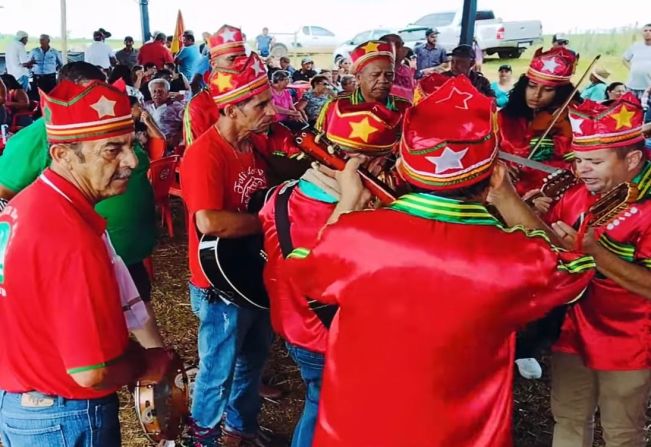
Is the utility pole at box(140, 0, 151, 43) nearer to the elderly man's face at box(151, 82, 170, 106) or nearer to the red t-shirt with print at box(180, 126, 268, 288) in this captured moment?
the elderly man's face at box(151, 82, 170, 106)

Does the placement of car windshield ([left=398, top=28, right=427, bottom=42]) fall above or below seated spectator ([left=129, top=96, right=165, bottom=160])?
below

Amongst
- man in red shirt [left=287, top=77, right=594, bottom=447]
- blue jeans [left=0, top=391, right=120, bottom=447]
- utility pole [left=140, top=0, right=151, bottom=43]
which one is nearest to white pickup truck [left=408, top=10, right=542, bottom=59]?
utility pole [left=140, top=0, right=151, bottom=43]

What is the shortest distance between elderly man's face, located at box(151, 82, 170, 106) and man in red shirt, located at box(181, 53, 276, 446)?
5.56 meters

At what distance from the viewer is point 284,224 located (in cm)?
254

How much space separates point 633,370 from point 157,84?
7.44 meters

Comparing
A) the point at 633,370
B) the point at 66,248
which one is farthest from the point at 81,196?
the point at 633,370

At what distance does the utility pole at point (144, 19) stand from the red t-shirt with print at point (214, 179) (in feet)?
60.9

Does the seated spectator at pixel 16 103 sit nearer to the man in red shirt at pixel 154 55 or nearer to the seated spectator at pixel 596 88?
the man in red shirt at pixel 154 55

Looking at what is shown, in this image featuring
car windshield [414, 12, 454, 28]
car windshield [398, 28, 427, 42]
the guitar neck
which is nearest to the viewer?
the guitar neck

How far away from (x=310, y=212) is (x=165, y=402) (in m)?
0.89

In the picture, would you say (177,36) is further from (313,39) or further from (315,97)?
(313,39)

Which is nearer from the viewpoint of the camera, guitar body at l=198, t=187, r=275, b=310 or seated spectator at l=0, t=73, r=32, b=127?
guitar body at l=198, t=187, r=275, b=310

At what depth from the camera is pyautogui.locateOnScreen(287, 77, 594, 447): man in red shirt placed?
1.73 m

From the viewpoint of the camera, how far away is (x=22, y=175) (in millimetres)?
3244
